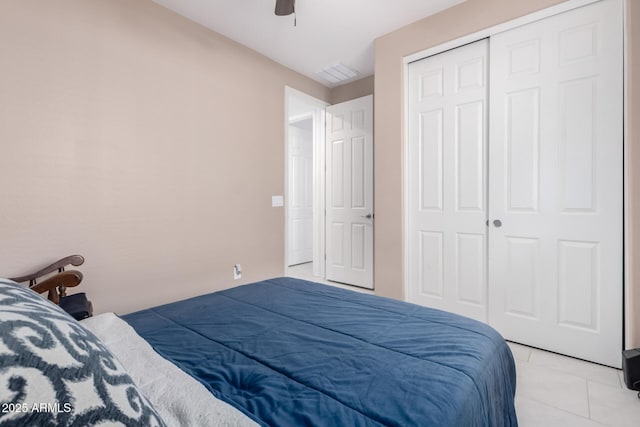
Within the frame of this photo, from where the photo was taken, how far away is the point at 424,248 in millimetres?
2840

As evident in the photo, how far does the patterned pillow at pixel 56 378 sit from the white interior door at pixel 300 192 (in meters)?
4.81

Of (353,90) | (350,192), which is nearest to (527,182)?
(350,192)

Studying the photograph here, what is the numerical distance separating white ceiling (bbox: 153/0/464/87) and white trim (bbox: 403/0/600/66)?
30cm

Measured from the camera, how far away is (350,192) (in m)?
3.97

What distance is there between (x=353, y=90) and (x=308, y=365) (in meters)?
3.75

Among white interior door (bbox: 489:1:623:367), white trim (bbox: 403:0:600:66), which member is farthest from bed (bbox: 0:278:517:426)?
white trim (bbox: 403:0:600:66)

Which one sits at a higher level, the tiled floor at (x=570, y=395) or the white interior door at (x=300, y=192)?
the white interior door at (x=300, y=192)

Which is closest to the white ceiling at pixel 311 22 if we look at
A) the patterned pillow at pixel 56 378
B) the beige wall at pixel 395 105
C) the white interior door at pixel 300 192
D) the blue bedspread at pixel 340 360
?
the beige wall at pixel 395 105

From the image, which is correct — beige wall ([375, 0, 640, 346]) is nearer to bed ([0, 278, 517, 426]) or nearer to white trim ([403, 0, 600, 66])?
white trim ([403, 0, 600, 66])

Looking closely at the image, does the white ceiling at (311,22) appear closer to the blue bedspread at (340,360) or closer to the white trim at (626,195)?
the white trim at (626,195)

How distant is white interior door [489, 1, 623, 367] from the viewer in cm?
200

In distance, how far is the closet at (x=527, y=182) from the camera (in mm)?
2016

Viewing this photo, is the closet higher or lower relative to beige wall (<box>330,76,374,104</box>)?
lower

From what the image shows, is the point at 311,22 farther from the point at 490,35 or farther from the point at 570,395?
the point at 570,395
